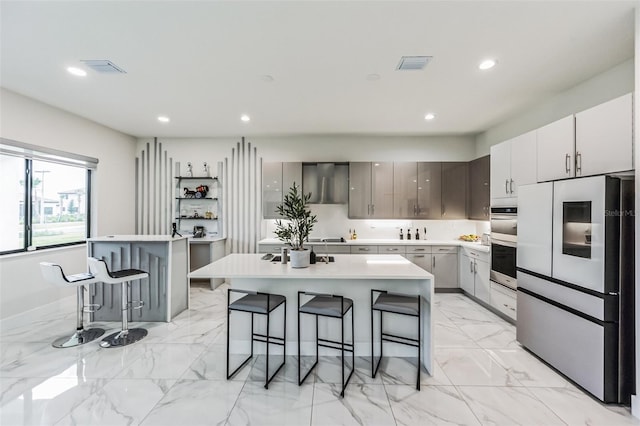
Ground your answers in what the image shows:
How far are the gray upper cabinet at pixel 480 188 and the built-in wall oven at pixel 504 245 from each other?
80 cm

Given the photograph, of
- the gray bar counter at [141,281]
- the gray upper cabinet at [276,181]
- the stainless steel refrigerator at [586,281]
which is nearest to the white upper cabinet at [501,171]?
the stainless steel refrigerator at [586,281]

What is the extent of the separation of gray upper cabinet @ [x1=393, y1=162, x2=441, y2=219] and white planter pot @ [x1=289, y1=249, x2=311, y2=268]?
311 cm

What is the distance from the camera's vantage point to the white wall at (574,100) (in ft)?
9.51

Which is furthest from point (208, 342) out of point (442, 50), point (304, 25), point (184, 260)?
point (442, 50)

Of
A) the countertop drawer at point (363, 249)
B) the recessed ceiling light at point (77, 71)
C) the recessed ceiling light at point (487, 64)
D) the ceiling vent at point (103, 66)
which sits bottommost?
the countertop drawer at point (363, 249)

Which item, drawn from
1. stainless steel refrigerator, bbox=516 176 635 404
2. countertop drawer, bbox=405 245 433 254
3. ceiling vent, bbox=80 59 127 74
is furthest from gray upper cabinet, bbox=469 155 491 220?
ceiling vent, bbox=80 59 127 74

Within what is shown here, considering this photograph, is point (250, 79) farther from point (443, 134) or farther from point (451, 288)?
point (451, 288)

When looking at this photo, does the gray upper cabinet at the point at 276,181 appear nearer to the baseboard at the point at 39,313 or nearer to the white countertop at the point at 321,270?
the white countertop at the point at 321,270

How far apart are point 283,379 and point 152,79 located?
11.1 ft

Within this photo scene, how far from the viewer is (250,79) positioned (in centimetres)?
332

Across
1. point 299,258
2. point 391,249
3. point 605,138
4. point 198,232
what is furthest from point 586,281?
point 198,232

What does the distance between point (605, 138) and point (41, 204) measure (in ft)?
21.5

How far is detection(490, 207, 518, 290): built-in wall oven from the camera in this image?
3.57 metres

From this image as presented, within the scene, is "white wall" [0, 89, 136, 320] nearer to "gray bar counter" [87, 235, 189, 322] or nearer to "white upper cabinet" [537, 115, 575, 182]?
"gray bar counter" [87, 235, 189, 322]
